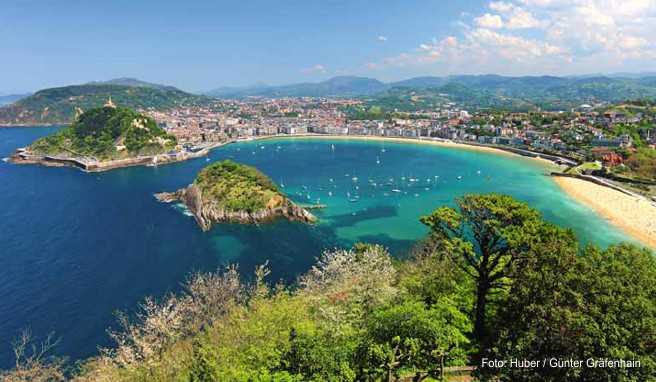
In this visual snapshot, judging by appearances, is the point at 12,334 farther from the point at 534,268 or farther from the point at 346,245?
the point at 534,268

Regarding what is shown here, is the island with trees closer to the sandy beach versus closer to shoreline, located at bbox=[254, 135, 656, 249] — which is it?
shoreline, located at bbox=[254, 135, 656, 249]

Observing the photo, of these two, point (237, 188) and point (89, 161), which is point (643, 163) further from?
point (89, 161)

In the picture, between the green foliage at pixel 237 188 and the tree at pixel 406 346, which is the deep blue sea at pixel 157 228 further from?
the tree at pixel 406 346

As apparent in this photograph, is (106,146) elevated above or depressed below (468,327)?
above

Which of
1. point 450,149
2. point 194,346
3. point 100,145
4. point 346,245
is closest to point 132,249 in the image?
point 346,245

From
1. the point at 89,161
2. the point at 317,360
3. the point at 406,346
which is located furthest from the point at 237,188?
the point at 89,161

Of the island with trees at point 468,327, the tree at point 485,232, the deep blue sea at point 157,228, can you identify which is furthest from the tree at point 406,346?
Answer: the deep blue sea at point 157,228
